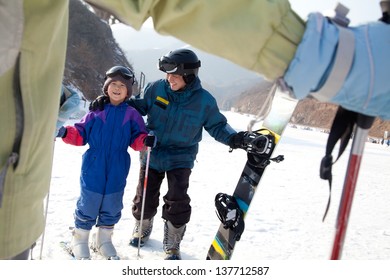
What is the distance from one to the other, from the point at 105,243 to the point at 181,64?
65.8 inches

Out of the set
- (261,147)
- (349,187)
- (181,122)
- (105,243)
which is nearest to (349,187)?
(349,187)

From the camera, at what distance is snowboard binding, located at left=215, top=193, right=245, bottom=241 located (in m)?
2.71

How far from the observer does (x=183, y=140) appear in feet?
10.3

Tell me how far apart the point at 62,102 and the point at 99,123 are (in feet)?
3.52

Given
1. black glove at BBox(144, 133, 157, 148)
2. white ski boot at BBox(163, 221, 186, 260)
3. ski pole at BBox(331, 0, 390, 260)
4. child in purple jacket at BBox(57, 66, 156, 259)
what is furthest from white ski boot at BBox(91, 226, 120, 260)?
ski pole at BBox(331, 0, 390, 260)

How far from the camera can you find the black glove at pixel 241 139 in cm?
270

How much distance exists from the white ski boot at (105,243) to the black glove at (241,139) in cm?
128

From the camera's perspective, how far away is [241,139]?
2820 mm

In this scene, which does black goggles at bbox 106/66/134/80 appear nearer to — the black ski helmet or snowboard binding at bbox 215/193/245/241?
the black ski helmet

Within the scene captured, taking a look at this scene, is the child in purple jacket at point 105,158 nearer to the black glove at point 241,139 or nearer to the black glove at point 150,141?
the black glove at point 150,141

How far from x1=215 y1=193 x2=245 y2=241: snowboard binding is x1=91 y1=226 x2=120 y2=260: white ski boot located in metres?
0.99

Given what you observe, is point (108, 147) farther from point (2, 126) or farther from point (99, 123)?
point (2, 126)

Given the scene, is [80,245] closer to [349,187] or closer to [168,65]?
[168,65]

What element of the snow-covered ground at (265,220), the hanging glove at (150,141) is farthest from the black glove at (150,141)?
the snow-covered ground at (265,220)
